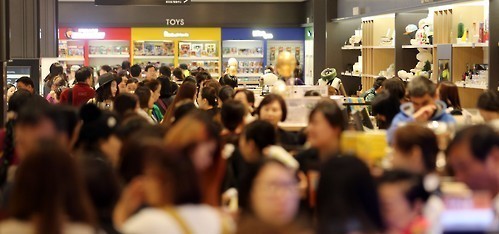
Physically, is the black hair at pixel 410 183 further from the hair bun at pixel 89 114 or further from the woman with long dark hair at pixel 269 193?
the hair bun at pixel 89 114

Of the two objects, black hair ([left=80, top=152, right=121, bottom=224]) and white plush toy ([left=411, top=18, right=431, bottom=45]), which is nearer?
black hair ([left=80, top=152, right=121, bottom=224])

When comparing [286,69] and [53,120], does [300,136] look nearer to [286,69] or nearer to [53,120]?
[286,69]

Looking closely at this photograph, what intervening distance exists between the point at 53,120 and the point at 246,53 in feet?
60.3

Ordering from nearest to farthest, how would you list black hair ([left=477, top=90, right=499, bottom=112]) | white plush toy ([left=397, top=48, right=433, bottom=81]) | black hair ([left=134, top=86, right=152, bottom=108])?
black hair ([left=477, top=90, right=499, bottom=112])
black hair ([left=134, top=86, right=152, bottom=108])
white plush toy ([left=397, top=48, right=433, bottom=81])

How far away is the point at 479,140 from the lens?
4.90m

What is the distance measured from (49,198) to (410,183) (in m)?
1.59

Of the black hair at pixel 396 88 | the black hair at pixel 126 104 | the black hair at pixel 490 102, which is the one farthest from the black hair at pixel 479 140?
the black hair at pixel 396 88

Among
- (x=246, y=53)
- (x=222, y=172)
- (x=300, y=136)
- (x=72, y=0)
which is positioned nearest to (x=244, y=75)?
(x=246, y=53)

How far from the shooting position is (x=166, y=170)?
379 cm

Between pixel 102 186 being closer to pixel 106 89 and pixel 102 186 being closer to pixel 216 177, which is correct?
pixel 216 177

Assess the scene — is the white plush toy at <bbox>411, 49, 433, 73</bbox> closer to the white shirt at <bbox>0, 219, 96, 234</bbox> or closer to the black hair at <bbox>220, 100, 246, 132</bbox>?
the black hair at <bbox>220, 100, 246, 132</bbox>

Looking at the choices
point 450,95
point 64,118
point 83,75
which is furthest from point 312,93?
point 64,118

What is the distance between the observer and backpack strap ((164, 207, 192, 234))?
3.70m

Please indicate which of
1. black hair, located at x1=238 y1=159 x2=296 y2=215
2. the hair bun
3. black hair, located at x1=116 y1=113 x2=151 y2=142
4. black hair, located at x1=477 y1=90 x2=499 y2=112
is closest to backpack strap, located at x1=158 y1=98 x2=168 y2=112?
black hair, located at x1=477 y1=90 x2=499 y2=112
